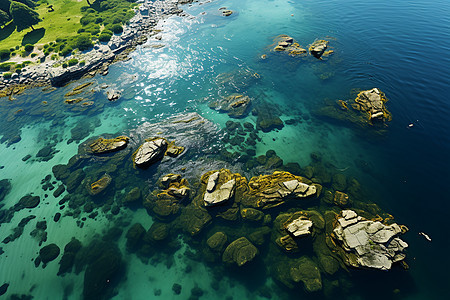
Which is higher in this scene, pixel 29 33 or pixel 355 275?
pixel 29 33

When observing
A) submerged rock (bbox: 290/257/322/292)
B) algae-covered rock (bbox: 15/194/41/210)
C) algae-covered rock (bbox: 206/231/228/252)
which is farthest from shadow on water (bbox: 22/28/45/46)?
submerged rock (bbox: 290/257/322/292)

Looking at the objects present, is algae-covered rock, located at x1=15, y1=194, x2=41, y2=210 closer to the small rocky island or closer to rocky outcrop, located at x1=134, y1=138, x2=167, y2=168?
the small rocky island

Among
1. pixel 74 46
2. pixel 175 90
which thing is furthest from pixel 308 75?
pixel 74 46

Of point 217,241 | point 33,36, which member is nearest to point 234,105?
point 217,241

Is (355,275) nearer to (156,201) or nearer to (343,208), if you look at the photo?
(343,208)

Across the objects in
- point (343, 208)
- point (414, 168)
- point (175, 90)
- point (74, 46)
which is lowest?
point (343, 208)
